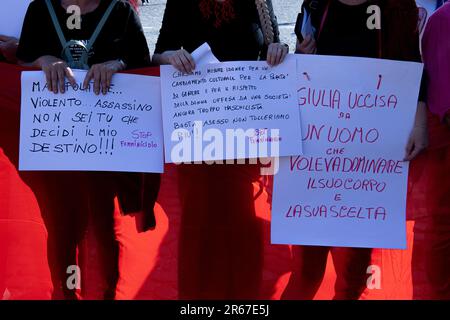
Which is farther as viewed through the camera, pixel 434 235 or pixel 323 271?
pixel 323 271

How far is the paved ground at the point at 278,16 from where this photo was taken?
24.4 feet

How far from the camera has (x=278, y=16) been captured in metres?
8.09

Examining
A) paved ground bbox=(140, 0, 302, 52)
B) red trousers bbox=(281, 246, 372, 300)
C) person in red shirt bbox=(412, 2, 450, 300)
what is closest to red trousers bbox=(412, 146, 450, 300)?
person in red shirt bbox=(412, 2, 450, 300)

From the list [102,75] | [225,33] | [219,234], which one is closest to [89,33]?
[102,75]

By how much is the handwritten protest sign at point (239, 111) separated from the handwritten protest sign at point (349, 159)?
2.8 inches

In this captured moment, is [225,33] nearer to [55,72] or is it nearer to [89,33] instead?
[89,33]

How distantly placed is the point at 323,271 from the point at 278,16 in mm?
6245

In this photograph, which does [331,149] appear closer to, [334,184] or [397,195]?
[334,184]

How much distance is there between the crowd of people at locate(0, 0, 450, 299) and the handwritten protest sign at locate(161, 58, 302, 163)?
0.07 m

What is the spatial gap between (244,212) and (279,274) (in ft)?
1.06

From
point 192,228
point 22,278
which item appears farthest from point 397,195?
point 22,278

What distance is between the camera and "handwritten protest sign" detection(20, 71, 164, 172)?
2.17 m

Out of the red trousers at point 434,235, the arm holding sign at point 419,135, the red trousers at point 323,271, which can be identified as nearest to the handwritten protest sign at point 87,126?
the red trousers at point 323,271

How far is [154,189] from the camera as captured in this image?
Result: 2.34 meters
